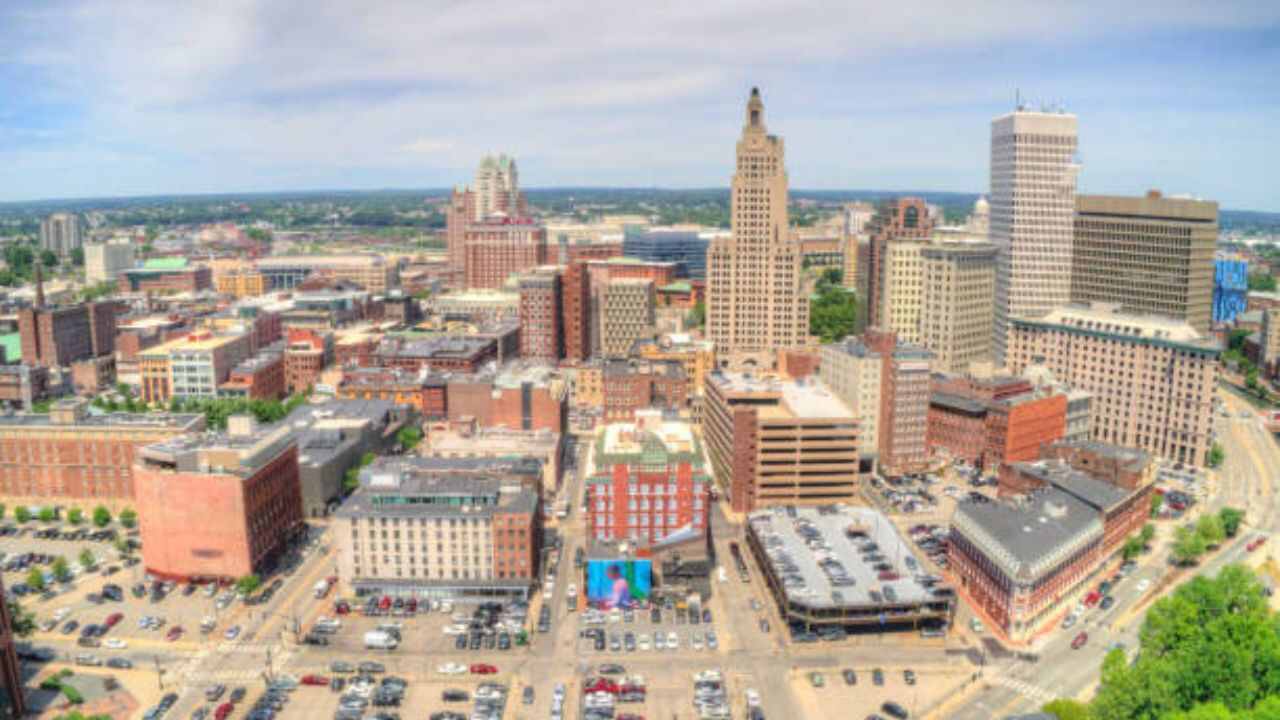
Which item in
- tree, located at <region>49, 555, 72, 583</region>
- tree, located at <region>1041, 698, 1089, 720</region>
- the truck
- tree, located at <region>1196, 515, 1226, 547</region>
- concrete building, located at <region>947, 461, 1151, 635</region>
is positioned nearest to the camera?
tree, located at <region>1041, 698, 1089, 720</region>

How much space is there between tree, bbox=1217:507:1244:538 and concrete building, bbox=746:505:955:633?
2366 inches

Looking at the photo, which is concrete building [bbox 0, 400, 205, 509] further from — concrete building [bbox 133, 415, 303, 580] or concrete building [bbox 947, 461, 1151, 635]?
concrete building [bbox 947, 461, 1151, 635]

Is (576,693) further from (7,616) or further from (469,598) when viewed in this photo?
(7,616)

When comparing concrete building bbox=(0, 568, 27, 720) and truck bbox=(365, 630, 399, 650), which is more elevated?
concrete building bbox=(0, 568, 27, 720)

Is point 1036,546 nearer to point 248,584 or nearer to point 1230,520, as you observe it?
point 1230,520

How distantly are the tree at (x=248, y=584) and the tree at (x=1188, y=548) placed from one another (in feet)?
481

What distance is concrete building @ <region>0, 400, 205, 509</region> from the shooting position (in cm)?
18800

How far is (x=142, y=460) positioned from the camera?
153 meters

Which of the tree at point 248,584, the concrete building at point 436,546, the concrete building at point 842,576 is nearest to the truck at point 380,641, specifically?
the concrete building at point 436,546

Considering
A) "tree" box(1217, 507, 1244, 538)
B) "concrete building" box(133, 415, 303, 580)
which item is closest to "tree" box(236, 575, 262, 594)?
"concrete building" box(133, 415, 303, 580)

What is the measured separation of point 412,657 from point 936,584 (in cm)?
7418

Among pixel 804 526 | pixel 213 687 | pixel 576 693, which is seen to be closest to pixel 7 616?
Answer: pixel 213 687

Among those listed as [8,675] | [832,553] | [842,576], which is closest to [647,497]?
[832,553]

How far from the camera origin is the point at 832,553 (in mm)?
148750
